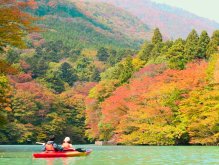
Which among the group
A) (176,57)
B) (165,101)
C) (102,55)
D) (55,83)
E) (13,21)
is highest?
(13,21)

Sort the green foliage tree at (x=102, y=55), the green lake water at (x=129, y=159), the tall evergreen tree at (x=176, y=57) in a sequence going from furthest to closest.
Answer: the green foliage tree at (x=102, y=55), the tall evergreen tree at (x=176, y=57), the green lake water at (x=129, y=159)

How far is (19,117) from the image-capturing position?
76250 millimetres

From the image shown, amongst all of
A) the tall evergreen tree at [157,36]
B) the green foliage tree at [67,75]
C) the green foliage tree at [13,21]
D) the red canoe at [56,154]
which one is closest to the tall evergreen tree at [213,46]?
the tall evergreen tree at [157,36]

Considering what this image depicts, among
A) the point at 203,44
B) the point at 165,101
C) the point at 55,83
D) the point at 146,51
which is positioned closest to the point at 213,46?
the point at 203,44

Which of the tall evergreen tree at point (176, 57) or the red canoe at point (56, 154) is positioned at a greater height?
the tall evergreen tree at point (176, 57)

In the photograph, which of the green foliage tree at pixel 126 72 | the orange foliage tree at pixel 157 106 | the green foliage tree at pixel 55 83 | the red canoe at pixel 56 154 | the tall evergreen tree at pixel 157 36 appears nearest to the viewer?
the red canoe at pixel 56 154

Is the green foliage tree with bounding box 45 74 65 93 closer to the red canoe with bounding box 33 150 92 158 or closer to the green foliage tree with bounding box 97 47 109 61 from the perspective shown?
the green foliage tree with bounding box 97 47 109 61

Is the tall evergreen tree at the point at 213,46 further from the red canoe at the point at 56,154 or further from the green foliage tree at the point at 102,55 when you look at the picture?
the green foliage tree at the point at 102,55

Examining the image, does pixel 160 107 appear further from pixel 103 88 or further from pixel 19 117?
pixel 19 117

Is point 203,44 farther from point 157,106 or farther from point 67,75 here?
point 67,75

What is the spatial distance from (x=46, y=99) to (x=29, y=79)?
11.6m

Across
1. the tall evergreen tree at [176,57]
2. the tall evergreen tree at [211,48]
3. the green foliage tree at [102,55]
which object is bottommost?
the green foliage tree at [102,55]

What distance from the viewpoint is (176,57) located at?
67375 millimetres

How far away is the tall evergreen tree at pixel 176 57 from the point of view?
218ft
